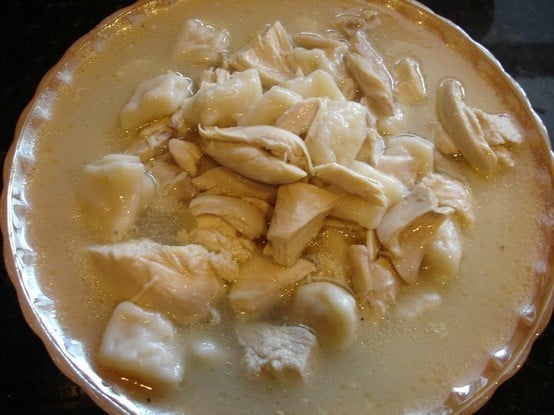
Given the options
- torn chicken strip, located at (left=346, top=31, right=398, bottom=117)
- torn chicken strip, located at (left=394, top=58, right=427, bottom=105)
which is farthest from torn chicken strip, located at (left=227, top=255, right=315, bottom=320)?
torn chicken strip, located at (left=394, top=58, right=427, bottom=105)

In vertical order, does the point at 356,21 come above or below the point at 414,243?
above

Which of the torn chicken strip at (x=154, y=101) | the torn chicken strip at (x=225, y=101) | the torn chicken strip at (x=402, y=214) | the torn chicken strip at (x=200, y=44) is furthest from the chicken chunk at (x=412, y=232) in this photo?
the torn chicken strip at (x=200, y=44)

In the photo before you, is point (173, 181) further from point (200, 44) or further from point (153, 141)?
point (200, 44)

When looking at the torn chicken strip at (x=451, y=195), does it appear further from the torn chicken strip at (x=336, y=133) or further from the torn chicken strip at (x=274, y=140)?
the torn chicken strip at (x=274, y=140)

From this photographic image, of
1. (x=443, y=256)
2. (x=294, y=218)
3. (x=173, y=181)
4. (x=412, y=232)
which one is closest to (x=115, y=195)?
(x=173, y=181)

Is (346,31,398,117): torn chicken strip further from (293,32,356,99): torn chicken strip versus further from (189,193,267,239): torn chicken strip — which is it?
(189,193,267,239): torn chicken strip

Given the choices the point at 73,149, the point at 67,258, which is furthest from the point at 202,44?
the point at 67,258
